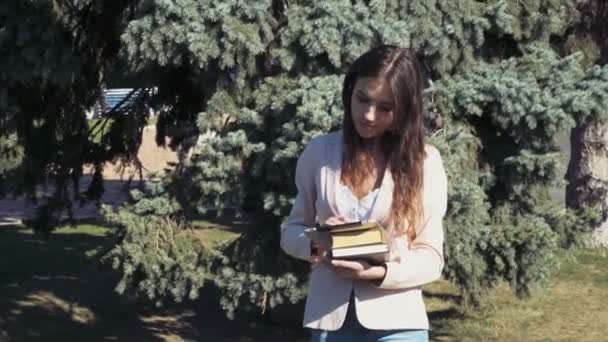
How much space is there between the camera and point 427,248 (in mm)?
3195

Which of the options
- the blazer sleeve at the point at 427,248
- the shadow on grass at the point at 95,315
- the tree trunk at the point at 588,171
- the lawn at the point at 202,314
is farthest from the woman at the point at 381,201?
the tree trunk at the point at 588,171

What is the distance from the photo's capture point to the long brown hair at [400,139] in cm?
317

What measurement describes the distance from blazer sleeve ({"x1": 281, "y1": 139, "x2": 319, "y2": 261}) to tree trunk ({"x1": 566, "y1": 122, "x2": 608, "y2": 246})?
8352 mm

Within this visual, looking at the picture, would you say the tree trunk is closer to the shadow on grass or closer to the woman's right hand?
the shadow on grass

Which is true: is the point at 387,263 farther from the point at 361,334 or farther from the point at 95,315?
the point at 95,315

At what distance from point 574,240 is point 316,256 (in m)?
4.20

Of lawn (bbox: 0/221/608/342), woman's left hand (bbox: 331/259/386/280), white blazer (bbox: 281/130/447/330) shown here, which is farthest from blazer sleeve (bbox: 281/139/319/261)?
lawn (bbox: 0/221/608/342)

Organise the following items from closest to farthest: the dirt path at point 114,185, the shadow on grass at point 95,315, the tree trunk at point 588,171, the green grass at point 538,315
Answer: the dirt path at point 114,185
the shadow on grass at point 95,315
the green grass at point 538,315
the tree trunk at point 588,171

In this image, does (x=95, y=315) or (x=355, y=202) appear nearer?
(x=355, y=202)

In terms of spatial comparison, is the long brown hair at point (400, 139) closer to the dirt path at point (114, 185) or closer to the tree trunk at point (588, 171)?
the dirt path at point (114, 185)

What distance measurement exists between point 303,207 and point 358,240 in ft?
1.30

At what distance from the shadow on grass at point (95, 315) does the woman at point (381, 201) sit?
4.55m

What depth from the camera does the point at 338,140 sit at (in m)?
3.31

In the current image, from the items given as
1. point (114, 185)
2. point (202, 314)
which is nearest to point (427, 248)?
point (202, 314)
